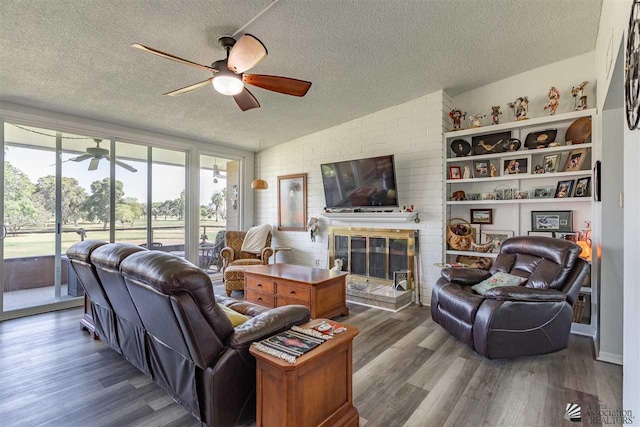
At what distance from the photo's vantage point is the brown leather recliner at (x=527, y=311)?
2.61 metres

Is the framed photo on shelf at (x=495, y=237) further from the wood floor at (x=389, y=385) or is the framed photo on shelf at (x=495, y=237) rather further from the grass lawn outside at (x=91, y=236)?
the grass lawn outside at (x=91, y=236)

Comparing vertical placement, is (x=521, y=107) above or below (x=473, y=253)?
above

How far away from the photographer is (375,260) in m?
4.88

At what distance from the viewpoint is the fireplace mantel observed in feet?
14.7

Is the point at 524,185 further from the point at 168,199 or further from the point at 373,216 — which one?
the point at 168,199

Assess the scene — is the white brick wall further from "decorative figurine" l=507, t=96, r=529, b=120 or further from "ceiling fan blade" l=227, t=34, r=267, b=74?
"ceiling fan blade" l=227, t=34, r=267, b=74

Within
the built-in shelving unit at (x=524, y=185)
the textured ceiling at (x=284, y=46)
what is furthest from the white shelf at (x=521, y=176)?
the textured ceiling at (x=284, y=46)

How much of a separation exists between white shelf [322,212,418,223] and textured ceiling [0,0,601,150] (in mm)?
1627

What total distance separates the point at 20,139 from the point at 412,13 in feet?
15.1

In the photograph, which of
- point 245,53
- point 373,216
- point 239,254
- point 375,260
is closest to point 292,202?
point 239,254

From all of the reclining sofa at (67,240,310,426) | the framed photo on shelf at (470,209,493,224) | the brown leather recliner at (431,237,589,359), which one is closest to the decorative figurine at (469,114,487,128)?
the framed photo on shelf at (470,209,493,224)

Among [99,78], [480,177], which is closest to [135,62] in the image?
[99,78]

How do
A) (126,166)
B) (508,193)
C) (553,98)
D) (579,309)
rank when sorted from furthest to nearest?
(126,166), (508,193), (553,98), (579,309)

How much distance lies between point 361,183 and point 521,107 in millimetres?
2214
